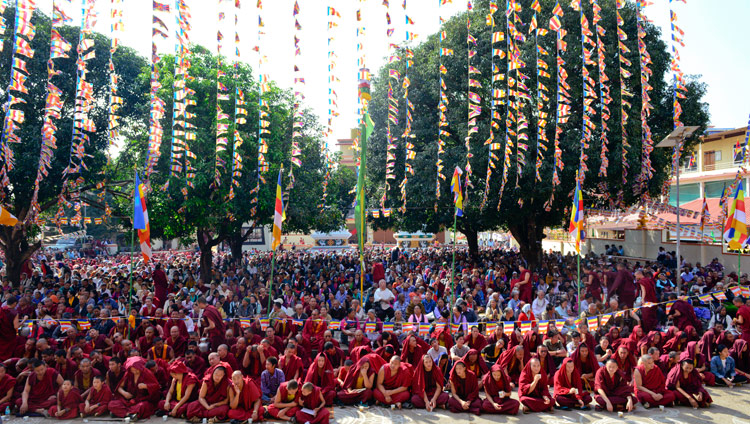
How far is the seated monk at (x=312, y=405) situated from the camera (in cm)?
748

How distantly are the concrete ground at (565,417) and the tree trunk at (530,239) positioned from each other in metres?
13.4

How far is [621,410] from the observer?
7785 mm

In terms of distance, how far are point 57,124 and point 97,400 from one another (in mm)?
11940

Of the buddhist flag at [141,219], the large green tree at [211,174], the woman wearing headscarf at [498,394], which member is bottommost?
the woman wearing headscarf at [498,394]

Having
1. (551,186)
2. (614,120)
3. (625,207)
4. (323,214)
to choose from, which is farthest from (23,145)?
(625,207)

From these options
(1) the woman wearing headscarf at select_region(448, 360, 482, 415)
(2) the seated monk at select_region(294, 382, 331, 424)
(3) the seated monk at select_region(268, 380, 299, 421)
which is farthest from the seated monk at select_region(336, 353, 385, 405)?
(1) the woman wearing headscarf at select_region(448, 360, 482, 415)

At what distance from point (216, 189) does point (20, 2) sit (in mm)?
7446

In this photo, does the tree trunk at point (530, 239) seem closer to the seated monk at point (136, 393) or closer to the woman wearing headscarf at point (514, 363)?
the woman wearing headscarf at point (514, 363)

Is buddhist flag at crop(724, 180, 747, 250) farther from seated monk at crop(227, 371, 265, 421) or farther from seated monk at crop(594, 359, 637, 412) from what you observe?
seated monk at crop(227, 371, 265, 421)

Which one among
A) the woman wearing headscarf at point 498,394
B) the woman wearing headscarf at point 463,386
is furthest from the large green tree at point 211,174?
the woman wearing headscarf at point 498,394

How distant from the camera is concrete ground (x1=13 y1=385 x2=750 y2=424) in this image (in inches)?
292

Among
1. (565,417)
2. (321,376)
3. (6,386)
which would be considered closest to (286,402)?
(321,376)

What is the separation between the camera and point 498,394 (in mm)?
8008

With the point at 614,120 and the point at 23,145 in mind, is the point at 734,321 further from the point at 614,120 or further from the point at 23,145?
the point at 23,145
